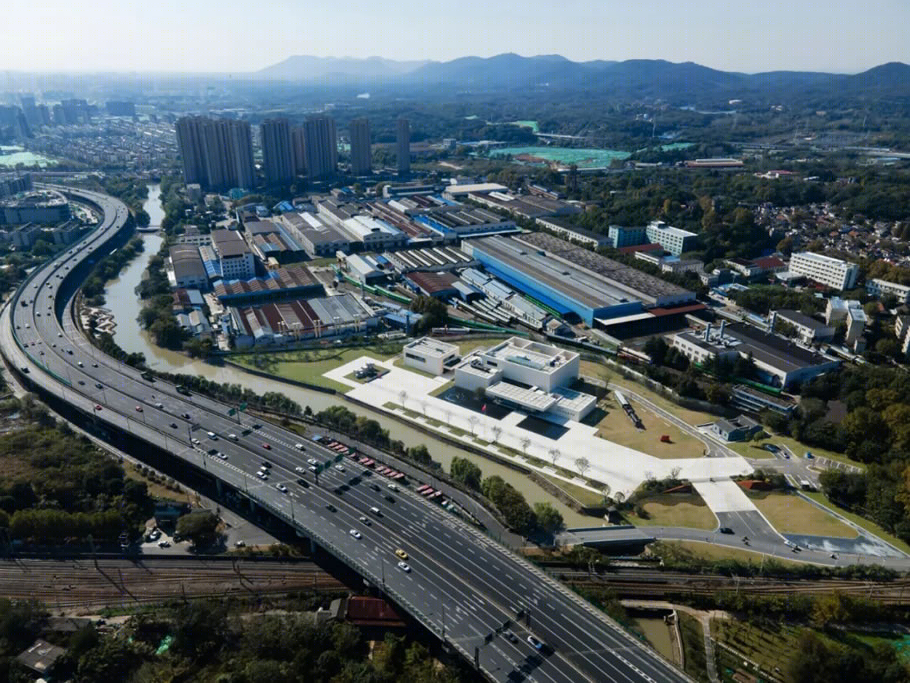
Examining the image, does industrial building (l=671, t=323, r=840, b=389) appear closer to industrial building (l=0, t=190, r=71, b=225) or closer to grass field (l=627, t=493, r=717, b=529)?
grass field (l=627, t=493, r=717, b=529)

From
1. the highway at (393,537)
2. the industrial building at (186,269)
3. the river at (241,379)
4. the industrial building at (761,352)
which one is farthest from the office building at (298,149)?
the industrial building at (761,352)

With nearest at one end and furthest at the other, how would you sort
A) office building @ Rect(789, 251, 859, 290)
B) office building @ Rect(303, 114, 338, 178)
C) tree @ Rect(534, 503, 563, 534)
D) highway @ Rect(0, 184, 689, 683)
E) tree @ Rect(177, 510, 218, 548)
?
highway @ Rect(0, 184, 689, 683) < tree @ Rect(177, 510, 218, 548) < tree @ Rect(534, 503, 563, 534) < office building @ Rect(789, 251, 859, 290) < office building @ Rect(303, 114, 338, 178)

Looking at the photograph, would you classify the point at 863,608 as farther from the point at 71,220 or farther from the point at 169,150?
the point at 169,150

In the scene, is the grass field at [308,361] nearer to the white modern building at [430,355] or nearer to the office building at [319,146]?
the white modern building at [430,355]

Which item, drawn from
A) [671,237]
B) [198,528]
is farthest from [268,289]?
[671,237]

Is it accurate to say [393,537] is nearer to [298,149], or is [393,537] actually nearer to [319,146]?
[298,149]

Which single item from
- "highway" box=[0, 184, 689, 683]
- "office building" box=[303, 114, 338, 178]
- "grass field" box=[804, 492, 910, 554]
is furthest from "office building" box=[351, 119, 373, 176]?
"grass field" box=[804, 492, 910, 554]
